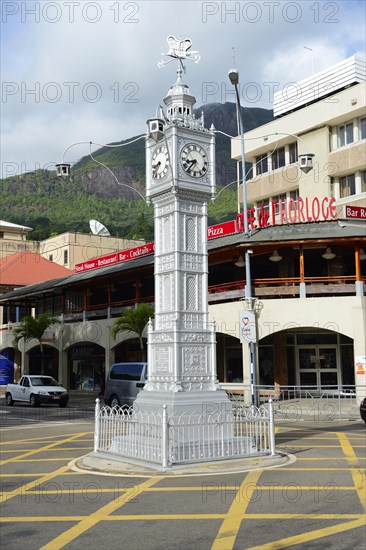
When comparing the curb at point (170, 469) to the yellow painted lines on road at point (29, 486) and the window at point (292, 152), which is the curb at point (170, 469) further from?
the window at point (292, 152)

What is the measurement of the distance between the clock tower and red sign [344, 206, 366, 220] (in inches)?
729

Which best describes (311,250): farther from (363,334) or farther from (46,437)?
(46,437)

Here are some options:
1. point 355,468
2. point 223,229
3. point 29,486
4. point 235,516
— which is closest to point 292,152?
point 223,229

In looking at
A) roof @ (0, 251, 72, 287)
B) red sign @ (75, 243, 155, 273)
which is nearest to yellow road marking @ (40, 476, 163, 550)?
red sign @ (75, 243, 155, 273)

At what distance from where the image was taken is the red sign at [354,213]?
104 feet

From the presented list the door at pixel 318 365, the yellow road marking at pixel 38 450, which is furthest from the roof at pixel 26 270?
the yellow road marking at pixel 38 450

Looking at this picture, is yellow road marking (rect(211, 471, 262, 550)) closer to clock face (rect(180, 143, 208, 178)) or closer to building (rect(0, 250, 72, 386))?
clock face (rect(180, 143, 208, 178))

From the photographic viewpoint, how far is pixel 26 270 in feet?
203

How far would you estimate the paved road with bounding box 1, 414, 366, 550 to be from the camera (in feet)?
23.9

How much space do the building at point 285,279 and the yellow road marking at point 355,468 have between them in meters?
8.03

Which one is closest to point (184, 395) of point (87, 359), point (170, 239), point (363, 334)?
point (170, 239)

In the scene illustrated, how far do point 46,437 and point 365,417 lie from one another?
9960 mm

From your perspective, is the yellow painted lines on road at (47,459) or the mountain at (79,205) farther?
the mountain at (79,205)

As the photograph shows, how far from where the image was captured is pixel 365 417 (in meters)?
20.4
